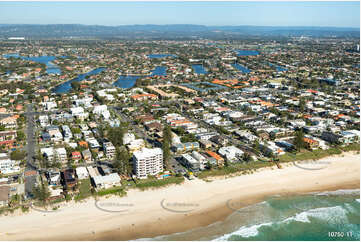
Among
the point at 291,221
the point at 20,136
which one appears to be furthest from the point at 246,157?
the point at 20,136

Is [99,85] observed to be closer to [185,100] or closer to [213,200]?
[185,100]

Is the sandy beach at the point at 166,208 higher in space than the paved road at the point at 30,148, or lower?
lower

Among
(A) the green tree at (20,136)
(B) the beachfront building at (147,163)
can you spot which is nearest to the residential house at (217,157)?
(B) the beachfront building at (147,163)

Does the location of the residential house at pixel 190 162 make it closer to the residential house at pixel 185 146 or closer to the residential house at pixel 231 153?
the residential house at pixel 185 146

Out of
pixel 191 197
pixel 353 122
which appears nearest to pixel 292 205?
pixel 191 197

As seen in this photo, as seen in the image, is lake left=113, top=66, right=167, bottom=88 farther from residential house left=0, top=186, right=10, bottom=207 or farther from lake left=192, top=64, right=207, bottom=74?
residential house left=0, top=186, right=10, bottom=207

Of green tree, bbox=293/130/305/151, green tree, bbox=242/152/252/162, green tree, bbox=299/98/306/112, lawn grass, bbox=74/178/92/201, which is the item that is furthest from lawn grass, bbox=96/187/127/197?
green tree, bbox=299/98/306/112

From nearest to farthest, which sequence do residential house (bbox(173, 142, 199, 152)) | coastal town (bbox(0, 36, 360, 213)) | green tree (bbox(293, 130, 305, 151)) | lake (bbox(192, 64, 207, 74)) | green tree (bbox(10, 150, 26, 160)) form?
coastal town (bbox(0, 36, 360, 213)), green tree (bbox(10, 150, 26, 160)), green tree (bbox(293, 130, 305, 151)), residential house (bbox(173, 142, 199, 152)), lake (bbox(192, 64, 207, 74))
